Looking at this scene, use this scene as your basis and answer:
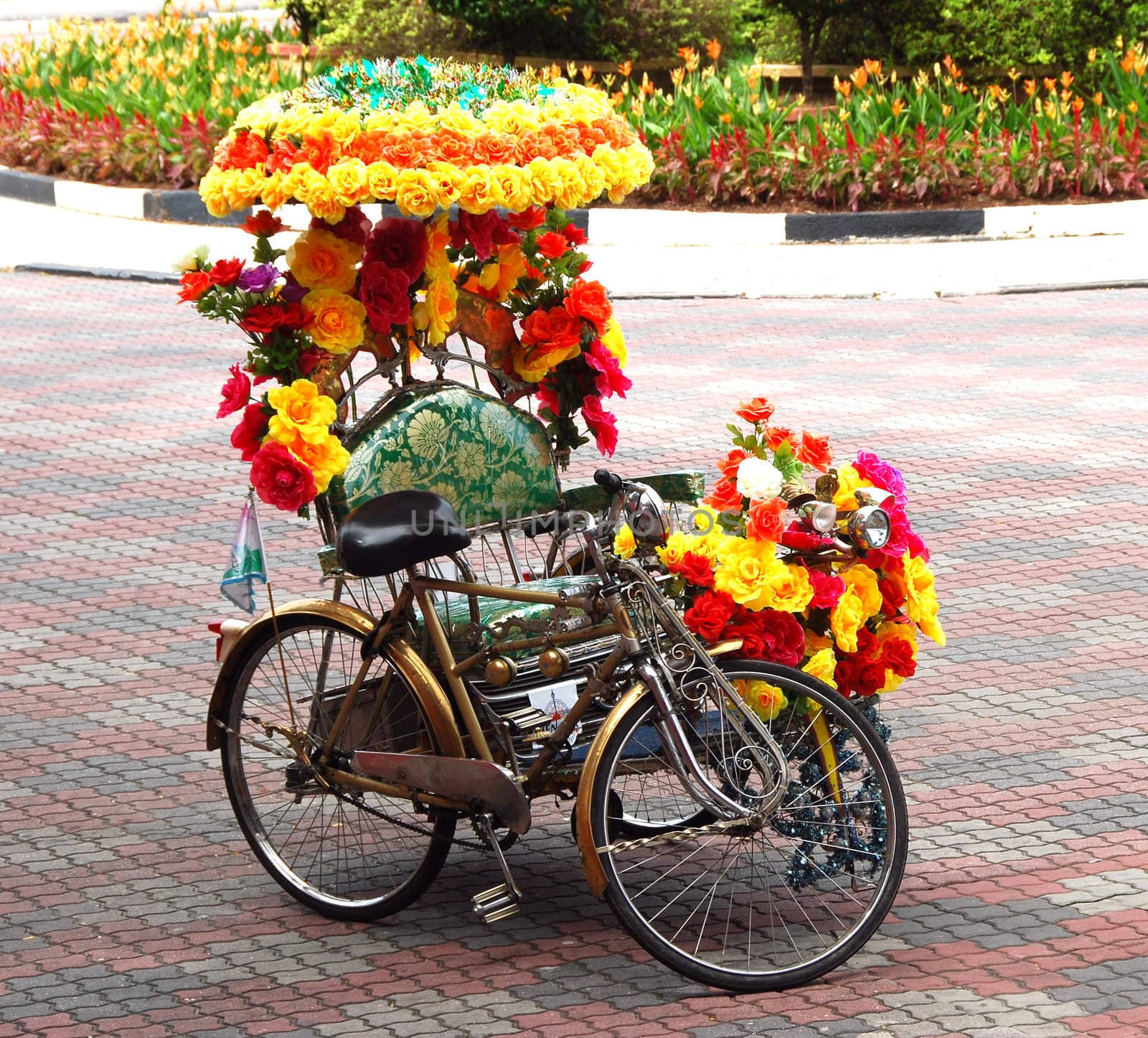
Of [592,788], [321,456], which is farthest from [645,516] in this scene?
[321,456]

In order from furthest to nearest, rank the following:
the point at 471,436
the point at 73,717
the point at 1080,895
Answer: the point at 73,717 → the point at 471,436 → the point at 1080,895

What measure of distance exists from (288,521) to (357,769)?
12.4 feet

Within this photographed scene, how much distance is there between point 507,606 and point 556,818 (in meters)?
0.81

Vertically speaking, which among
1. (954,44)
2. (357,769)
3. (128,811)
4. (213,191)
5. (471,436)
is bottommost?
(128,811)

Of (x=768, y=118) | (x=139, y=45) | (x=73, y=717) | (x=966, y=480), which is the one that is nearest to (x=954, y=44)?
(x=768, y=118)

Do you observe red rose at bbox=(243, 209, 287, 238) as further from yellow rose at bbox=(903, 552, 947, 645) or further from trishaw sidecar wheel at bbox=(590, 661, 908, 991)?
yellow rose at bbox=(903, 552, 947, 645)

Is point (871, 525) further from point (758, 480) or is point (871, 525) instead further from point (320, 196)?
point (320, 196)

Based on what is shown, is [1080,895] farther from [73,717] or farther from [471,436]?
[73,717]

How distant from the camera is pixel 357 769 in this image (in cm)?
451

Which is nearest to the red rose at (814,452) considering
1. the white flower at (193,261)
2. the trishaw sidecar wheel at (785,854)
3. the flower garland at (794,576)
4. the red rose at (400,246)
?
the flower garland at (794,576)

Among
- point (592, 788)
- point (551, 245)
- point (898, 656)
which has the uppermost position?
point (551, 245)

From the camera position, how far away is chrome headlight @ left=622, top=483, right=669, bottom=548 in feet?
13.6

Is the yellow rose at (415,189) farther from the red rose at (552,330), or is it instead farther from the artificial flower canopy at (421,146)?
the red rose at (552,330)

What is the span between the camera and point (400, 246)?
194 inches
